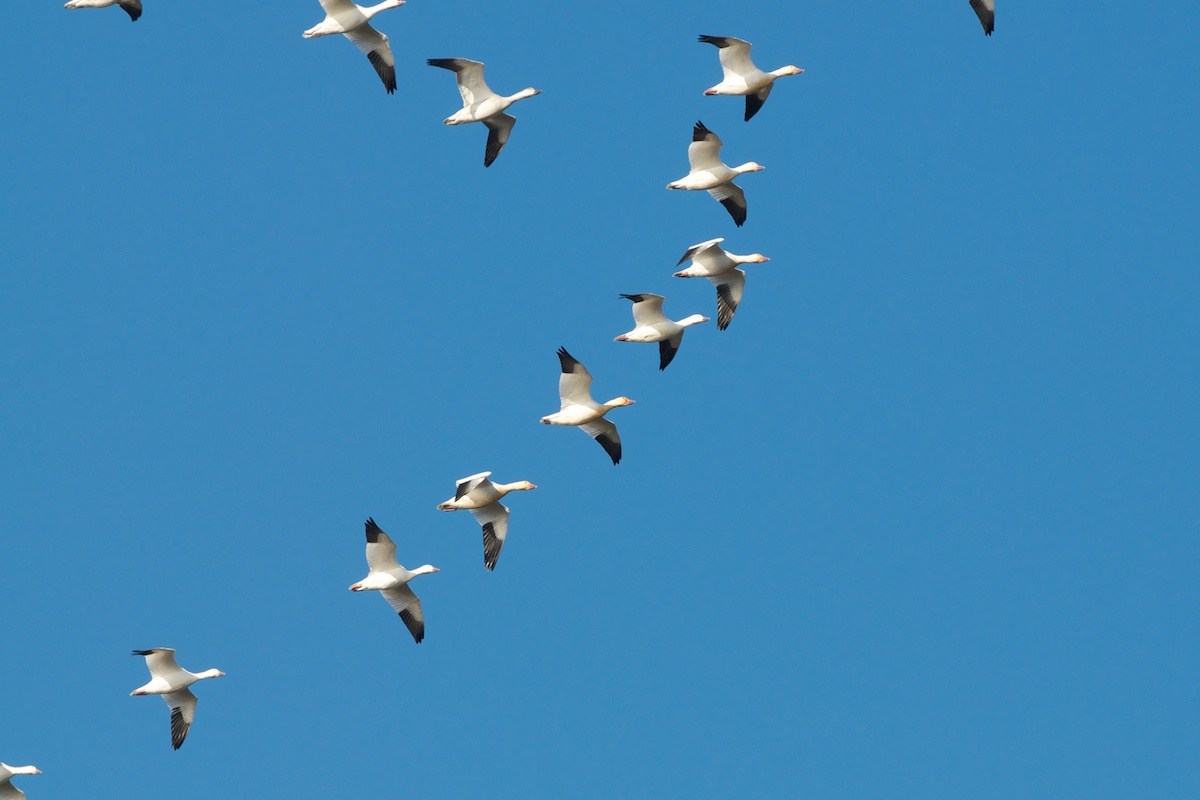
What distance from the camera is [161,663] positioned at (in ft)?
108

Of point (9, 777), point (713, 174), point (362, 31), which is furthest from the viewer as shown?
point (713, 174)

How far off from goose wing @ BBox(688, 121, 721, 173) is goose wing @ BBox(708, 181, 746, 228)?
44cm

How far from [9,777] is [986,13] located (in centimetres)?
1717

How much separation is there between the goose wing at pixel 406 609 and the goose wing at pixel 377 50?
24.1ft

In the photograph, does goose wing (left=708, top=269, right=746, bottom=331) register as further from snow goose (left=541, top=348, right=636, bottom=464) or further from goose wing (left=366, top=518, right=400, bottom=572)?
goose wing (left=366, top=518, right=400, bottom=572)

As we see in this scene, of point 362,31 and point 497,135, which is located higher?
point 362,31

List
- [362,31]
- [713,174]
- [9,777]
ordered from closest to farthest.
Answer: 1. [9,777]
2. [362,31]
3. [713,174]

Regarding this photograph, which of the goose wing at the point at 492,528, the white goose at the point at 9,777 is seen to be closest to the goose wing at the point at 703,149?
the goose wing at the point at 492,528

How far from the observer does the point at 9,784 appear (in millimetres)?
31234

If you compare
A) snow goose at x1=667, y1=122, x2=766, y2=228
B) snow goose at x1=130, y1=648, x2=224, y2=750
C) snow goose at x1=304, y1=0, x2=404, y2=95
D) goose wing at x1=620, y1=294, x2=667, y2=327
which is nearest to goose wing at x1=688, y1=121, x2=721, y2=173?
snow goose at x1=667, y1=122, x2=766, y2=228

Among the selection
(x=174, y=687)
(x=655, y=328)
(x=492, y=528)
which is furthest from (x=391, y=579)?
(x=655, y=328)

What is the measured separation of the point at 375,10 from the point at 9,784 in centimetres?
1199

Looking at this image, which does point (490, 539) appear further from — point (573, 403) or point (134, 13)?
point (134, 13)

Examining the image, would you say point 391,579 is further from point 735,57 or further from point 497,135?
point 735,57
